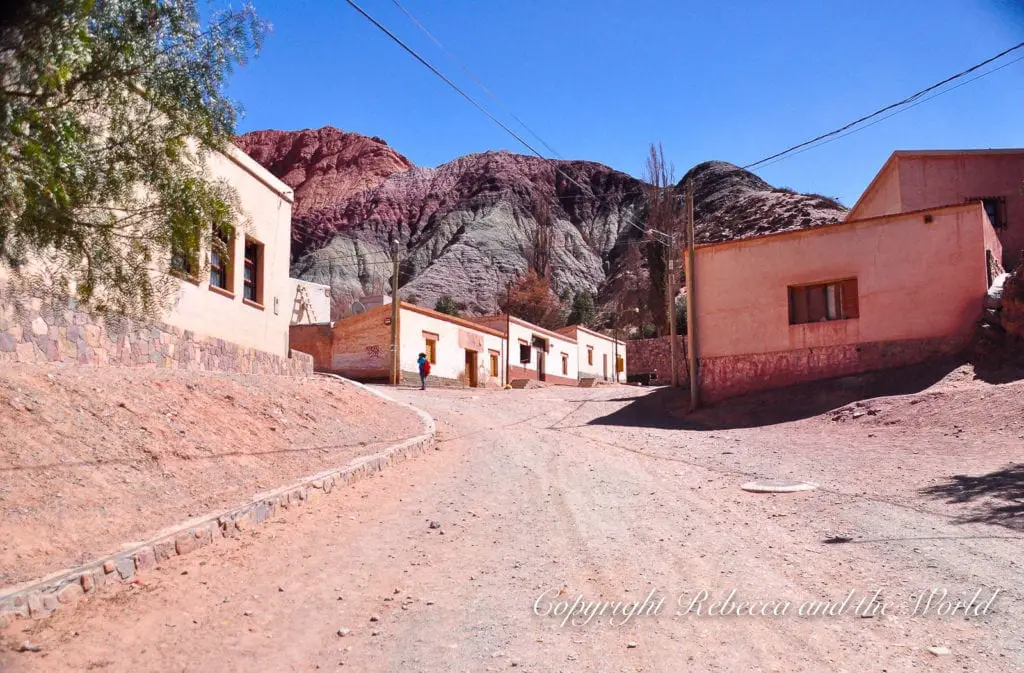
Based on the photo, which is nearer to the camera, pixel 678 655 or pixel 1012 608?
pixel 678 655

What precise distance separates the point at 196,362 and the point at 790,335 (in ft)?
45.5

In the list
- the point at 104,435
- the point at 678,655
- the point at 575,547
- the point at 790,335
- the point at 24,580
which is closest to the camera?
the point at 678,655

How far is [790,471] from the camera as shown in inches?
392

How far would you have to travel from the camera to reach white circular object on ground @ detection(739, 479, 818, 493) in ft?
27.5

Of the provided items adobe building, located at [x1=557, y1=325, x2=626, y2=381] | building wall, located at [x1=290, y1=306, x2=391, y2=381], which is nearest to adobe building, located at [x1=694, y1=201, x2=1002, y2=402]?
building wall, located at [x1=290, y1=306, x2=391, y2=381]

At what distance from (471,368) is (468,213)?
5808 cm

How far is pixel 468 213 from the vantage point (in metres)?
90.2

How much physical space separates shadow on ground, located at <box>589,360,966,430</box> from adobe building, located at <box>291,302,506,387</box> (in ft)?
42.8

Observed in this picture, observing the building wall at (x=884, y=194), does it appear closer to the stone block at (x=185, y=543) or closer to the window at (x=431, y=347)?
the window at (x=431, y=347)

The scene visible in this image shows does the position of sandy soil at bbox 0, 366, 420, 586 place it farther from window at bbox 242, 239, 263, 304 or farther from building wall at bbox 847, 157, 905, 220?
building wall at bbox 847, 157, 905, 220

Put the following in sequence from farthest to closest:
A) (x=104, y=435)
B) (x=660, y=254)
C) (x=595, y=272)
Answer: (x=595, y=272) < (x=660, y=254) < (x=104, y=435)

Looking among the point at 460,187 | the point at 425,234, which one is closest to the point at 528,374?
the point at 425,234

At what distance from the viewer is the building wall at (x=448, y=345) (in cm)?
3012

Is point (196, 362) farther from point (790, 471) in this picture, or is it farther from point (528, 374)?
point (528, 374)
